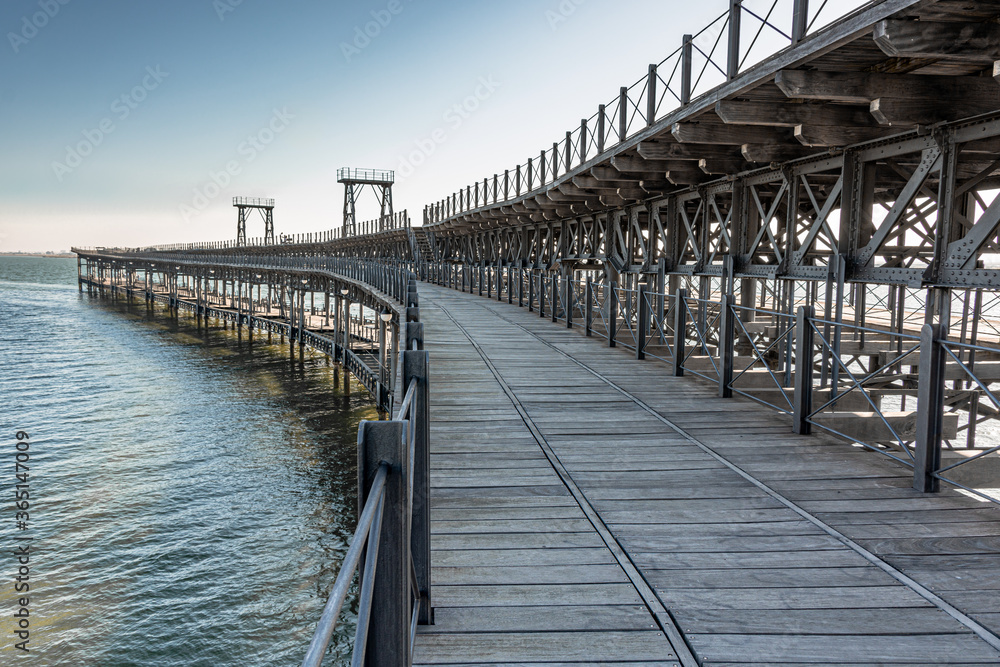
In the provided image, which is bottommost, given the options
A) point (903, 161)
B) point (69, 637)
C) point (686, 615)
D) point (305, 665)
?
point (69, 637)

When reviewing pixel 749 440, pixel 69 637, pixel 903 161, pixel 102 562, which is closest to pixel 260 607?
pixel 69 637

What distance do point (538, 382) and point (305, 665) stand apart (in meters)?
8.05

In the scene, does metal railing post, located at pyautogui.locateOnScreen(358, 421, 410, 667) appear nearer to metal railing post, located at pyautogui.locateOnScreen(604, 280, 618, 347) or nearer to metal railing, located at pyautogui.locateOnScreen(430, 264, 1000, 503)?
metal railing, located at pyautogui.locateOnScreen(430, 264, 1000, 503)

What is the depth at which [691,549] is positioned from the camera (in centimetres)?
401

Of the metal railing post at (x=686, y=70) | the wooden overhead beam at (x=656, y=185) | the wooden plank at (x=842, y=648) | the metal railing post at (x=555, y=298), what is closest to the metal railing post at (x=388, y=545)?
the wooden plank at (x=842, y=648)

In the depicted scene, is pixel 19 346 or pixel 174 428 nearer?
pixel 174 428

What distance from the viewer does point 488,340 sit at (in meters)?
13.1

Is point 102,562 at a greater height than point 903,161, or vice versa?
point 903,161

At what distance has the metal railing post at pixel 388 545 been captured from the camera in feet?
5.88

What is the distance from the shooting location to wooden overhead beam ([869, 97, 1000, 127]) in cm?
745

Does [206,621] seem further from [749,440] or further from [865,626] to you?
[865,626]

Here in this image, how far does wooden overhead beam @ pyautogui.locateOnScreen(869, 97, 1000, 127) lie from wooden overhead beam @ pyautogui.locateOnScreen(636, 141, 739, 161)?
410cm

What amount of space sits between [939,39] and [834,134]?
2793 mm

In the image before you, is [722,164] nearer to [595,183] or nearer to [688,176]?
[688,176]
